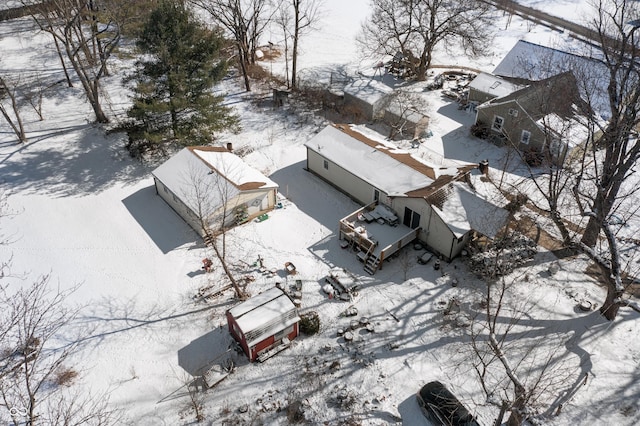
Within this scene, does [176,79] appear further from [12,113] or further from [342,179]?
→ [12,113]

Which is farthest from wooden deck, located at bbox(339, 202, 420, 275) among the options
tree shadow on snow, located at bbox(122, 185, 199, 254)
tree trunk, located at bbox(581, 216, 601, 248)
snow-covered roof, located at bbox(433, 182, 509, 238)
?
tree shadow on snow, located at bbox(122, 185, 199, 254)

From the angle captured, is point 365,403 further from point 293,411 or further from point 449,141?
point 449,141

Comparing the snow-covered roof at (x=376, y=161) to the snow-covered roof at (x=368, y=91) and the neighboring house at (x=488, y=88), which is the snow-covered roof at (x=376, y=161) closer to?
the snow-covered roof at (x=368, y=91)

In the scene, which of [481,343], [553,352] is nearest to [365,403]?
[481,343]

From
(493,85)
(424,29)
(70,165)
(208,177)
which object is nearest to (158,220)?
(208,177)

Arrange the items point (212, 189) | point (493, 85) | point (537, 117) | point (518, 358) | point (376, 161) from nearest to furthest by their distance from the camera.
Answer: point (518, 358) → point (212, 189) → point (376, 161) → point (537, 117) → point (493, 85)

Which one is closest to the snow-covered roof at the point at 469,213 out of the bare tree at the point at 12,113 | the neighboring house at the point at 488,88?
the neighboring house at the point at 488,88
